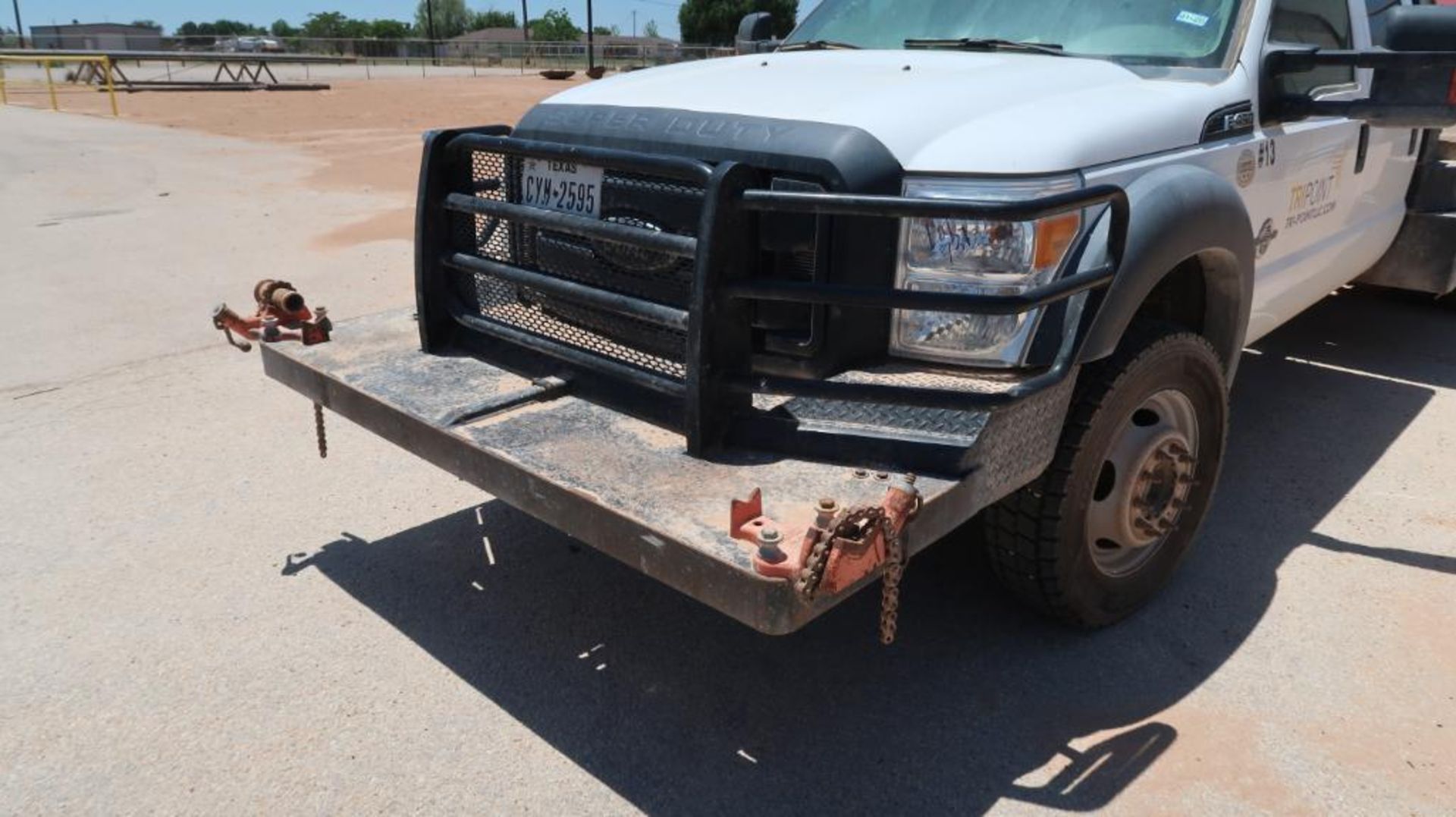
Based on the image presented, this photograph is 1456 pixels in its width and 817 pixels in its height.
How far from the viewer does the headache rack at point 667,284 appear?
255cm

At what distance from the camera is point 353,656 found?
328 cm

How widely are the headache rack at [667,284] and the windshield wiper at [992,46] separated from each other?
1.10 m

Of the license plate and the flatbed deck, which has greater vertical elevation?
the license plate

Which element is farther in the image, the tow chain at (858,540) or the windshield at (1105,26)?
the windshield at (1105,26)

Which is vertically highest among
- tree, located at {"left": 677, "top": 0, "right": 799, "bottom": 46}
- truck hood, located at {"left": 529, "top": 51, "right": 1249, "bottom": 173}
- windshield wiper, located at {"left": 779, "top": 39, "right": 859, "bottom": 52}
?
tree, located at {"left": 677, "top": 0, "right": 799, "bottom": 46}

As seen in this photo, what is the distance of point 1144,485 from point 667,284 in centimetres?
156

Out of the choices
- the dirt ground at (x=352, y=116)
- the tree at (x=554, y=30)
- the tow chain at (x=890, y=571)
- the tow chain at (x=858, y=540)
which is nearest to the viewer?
the tow chain at (x=858, y=540)

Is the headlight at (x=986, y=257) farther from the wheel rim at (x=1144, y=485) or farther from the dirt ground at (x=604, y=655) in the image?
the dirt ground at (x=604, y=655)

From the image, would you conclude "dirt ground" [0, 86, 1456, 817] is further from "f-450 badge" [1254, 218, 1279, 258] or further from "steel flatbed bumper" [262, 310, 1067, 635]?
"f-450 badge" [1254, 218, 1279, 258]

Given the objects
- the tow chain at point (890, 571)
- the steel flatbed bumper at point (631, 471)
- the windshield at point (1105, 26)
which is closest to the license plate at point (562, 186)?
the steel flatbed bumper at point (631, 471)

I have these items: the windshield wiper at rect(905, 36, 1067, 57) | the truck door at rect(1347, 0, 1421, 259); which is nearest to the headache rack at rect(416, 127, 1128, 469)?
the windshield wiper at rect(905, 36, 1067, 57)

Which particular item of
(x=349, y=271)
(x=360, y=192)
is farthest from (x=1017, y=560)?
(x=360, y=192)

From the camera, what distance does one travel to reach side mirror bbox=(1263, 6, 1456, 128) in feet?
10.4

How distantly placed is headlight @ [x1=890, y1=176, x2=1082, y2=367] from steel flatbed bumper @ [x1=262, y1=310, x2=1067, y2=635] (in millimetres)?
201
